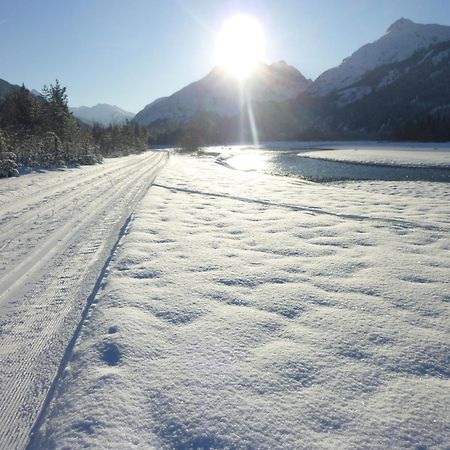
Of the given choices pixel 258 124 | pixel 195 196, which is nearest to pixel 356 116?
pixel 258 124

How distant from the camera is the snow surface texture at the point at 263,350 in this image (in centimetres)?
197

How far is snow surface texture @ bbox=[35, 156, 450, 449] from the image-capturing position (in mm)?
1975

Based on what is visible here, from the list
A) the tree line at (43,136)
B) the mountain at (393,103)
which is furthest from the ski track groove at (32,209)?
the mountain at (393,103)

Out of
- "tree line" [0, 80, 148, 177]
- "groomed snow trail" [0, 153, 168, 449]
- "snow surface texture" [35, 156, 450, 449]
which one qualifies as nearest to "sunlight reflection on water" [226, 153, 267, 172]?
"tree line" [0, 80, 148, 177]

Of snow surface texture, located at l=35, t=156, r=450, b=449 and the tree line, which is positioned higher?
the tree line

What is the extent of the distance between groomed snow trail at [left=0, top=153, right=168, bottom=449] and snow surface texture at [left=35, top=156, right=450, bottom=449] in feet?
0.77

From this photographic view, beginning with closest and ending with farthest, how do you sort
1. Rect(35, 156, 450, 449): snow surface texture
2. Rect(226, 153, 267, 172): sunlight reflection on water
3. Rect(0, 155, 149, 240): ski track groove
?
Rect(35, 156, 450, 449): snow surface texture, Rect(0, 155, 149, 240): ski track groove, Rect(226, 153, 267, 172): sunlight reflection on water

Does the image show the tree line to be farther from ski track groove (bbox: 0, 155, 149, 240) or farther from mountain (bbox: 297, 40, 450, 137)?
mountain (bbox: 297, 40, 450, 137)

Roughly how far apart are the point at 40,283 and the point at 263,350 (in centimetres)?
326

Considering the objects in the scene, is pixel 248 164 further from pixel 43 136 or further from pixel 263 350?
pixel 263 350

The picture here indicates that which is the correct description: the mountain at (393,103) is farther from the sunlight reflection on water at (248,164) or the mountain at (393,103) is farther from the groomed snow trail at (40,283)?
the groomed snow trail at (40,283)

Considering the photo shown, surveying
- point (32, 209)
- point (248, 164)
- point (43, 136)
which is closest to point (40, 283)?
point (32, 209)

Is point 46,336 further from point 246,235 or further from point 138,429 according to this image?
point 246,235

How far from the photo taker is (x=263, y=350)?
2697 millimetres
